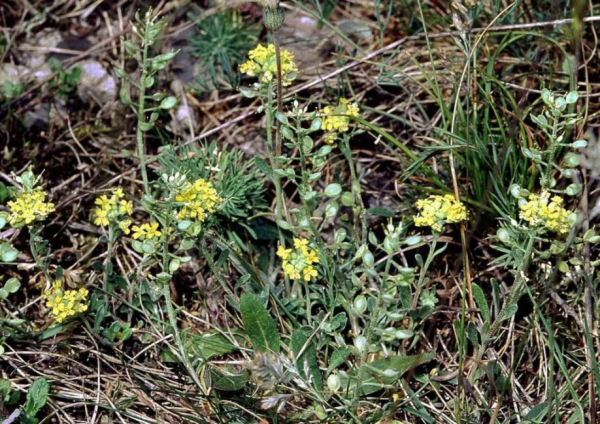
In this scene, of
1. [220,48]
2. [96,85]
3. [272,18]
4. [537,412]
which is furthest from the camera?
[96,85]

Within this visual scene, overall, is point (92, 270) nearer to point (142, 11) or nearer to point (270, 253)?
point (270, 253)

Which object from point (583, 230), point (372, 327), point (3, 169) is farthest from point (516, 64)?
point (3, 169)

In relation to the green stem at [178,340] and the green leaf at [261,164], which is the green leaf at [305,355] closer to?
the green stem at [178,340]

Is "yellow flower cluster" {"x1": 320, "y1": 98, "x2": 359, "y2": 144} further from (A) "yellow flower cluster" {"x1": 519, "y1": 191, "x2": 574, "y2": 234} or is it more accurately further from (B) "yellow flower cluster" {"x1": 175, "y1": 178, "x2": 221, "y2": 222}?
(A) "yellow flower cluster" {"x1": 519, "y1": 191, "x2": 574, "y2": 234}

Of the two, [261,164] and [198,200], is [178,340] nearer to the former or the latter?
[198,200]

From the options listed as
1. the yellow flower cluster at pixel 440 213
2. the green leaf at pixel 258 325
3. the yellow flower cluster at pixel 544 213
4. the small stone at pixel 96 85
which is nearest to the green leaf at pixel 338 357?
the green leaf at pixel 258 325

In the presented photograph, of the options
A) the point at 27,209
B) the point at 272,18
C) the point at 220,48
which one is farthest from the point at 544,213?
the point at 220,48
